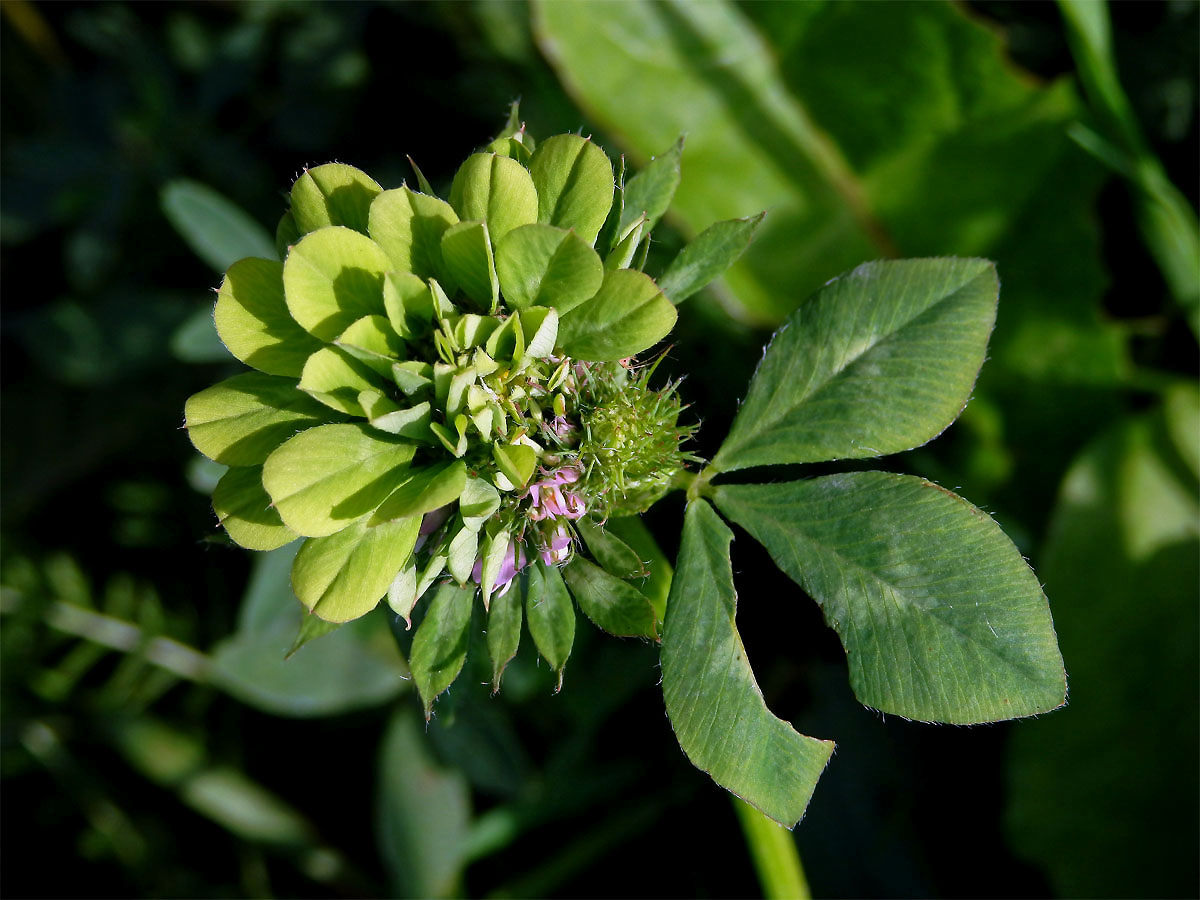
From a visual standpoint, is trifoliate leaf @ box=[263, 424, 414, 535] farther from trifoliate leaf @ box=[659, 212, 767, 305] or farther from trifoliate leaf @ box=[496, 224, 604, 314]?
trifoliate leaf @ box=[659, 212, 767, 305]

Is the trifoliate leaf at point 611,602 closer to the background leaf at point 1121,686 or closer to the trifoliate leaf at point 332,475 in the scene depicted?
the trifoliate leaf at point 332,475

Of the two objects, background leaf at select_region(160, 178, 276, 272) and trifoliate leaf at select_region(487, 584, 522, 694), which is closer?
trifoliate leaf at select_region(487, 584, 522, 694)

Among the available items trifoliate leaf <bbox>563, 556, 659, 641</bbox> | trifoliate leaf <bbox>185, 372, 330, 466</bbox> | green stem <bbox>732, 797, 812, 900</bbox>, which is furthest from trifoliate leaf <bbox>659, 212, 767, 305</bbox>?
Answer: green stem <bbox>732, 797, 812, 900</bbox>

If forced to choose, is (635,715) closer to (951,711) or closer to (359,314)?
(951,711)

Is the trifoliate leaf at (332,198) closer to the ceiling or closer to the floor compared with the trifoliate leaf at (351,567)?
closer to the ceiling

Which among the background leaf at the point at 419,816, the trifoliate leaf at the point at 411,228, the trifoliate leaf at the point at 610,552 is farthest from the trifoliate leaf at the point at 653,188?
the background leaf at the point at 419,816

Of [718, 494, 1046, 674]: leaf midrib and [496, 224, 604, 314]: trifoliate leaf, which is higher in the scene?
[496, 224, 604, 314]: trifoliate leaf

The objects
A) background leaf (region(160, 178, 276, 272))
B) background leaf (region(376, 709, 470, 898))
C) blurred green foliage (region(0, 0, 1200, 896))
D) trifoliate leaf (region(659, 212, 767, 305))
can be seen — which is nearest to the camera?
trifoliate leaf (region(659, 212, 767, 305))

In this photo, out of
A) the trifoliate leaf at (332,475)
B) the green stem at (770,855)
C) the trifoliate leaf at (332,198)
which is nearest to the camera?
the trifoliate leaf at (332,475)
